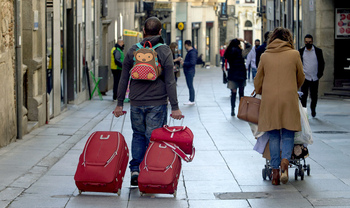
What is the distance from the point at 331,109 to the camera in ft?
60.4

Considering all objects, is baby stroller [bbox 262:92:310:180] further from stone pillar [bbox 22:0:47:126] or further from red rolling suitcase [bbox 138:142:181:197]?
stone pillar [bbox 22:0:47:126]

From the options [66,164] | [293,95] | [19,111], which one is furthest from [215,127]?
[293,95]

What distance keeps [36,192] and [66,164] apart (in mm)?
1935

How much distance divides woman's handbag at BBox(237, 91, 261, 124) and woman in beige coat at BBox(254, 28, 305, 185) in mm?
105

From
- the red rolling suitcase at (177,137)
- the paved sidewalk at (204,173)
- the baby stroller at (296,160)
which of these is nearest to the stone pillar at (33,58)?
the paved sidewalk at (204,173)

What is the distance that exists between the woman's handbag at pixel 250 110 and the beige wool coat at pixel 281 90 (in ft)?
0.49

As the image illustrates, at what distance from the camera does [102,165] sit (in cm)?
741

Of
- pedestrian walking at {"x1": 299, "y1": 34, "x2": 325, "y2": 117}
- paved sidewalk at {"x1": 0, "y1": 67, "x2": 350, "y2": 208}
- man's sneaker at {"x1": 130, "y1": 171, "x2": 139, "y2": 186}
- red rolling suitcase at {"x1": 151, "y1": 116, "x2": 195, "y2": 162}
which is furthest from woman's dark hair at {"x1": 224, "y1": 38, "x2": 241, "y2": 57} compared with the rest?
red rolling suitcase at {"x1": 151, "y1": 116, "x2": 195, "y2": 162}

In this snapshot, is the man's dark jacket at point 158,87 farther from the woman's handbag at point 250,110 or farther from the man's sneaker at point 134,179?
the woman's handbag at point 250,110

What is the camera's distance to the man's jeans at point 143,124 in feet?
26.3

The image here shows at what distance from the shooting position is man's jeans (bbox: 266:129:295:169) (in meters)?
8.42

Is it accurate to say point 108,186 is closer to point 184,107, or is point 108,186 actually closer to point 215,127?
point 215,127

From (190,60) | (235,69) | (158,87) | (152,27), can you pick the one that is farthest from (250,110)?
(190,60)

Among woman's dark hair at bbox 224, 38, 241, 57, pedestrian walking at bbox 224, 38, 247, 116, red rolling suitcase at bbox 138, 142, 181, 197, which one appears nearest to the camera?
red rolling suitcase at bbox 138, 142, 181, 197
